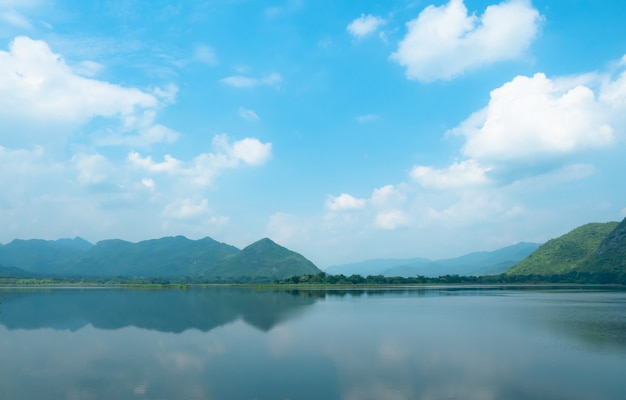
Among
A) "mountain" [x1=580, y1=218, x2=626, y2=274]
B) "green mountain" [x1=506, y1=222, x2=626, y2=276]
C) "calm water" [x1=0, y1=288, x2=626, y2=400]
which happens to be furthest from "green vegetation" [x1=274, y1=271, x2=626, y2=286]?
"calm water" [x1=0, y1=288, x2=626, y2=400]

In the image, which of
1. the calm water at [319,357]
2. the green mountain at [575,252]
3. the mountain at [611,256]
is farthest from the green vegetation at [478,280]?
the calm water at [319,357]

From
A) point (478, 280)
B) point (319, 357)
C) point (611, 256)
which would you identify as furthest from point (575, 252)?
point (319, 357)

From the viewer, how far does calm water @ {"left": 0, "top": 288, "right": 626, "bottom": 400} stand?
2172cm

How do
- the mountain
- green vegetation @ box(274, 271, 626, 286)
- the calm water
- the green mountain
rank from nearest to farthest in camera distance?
the calm water
green vegetation @ box(274, 271, 626, 286)
the mountain
the green mountain

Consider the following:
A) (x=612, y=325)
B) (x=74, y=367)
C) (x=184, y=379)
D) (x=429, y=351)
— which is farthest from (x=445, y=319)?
(x=74, y=367)

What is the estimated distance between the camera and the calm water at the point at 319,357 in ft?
71.3

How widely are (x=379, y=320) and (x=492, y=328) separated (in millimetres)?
12246

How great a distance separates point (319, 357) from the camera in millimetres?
29453

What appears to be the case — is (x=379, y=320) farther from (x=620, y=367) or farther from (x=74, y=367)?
(x=74, y=367)

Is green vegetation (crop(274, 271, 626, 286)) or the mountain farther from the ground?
the mountain

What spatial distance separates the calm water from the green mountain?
120 m

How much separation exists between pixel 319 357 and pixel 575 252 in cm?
18105

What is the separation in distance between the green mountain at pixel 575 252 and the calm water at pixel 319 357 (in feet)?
394

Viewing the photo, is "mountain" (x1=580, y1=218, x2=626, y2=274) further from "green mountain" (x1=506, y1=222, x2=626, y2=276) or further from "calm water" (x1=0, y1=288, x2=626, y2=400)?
"calm water" (x1=0, y1=288, x2=626, y2=400)
